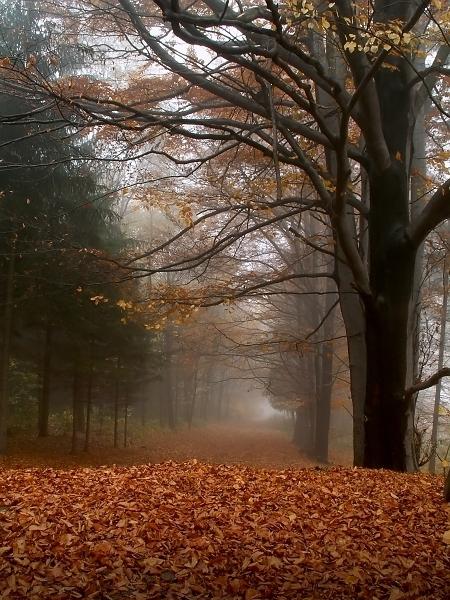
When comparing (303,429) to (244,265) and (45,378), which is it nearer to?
(244,265)

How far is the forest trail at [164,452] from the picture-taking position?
14422 mm

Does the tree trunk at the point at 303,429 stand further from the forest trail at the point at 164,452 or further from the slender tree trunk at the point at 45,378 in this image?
the slender tree trunk at the point at 45,378

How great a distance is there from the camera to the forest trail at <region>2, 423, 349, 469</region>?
14422mm

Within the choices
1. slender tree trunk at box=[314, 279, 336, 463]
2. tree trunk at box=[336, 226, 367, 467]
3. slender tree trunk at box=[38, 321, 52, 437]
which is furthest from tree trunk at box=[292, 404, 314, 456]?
tree trunk at box=[336, 226, 367, 467]

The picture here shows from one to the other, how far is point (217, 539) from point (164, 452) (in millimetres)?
15999

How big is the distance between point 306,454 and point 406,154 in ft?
45.0

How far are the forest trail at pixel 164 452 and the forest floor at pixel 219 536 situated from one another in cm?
821

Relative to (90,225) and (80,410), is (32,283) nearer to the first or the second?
(90,225)

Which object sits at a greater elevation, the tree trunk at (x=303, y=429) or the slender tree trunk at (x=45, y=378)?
the slender tree trunk at (x=45, y=378)

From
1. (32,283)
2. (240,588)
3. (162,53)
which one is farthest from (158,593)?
(32,283)

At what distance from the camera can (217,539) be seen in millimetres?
3572

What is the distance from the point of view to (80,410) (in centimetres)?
1933

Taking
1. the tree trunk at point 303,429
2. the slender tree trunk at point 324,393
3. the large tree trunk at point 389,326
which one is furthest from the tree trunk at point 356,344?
the tree trunk at point 303,429

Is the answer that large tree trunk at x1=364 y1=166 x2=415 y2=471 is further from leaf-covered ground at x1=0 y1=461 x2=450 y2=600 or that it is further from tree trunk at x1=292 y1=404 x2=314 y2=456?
tree trunk at x1=292 y1=404 x2=314 y2=456
